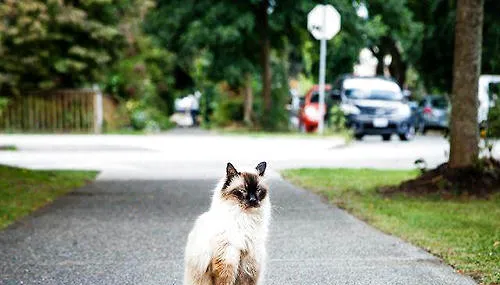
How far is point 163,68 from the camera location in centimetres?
4056

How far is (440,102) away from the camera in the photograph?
37312 millimetres

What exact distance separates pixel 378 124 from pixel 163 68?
17.2 metres

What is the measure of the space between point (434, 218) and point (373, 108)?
17423 mm

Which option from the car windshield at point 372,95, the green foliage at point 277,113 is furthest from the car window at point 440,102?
the car windshield at point 372,95

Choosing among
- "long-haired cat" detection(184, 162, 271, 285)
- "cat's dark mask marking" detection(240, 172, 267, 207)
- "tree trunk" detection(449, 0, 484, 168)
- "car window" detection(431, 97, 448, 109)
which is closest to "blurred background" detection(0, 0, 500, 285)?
"tree trunk" detection(449, 0, 484, 168)

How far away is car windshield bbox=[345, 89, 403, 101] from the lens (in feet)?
88.1

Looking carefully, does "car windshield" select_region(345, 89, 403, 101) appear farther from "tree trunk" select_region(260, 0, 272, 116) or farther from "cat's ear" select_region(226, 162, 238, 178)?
"cat's ear" select_region(226, 162, 238, 178)

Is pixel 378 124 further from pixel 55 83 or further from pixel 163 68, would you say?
pixel 163 68

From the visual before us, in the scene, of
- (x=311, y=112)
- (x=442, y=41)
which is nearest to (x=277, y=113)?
(x=311, y=112)

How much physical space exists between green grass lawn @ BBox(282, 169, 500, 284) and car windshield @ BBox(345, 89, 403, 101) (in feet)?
42.5

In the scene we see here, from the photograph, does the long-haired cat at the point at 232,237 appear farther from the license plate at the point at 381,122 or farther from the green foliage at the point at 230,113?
the green foliage at the point at 230,113

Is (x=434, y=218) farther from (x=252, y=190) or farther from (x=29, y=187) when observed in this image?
(x=29, y=187)

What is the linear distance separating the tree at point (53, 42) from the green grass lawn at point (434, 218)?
57.4 feet

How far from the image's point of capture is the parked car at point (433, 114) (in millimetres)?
36281
